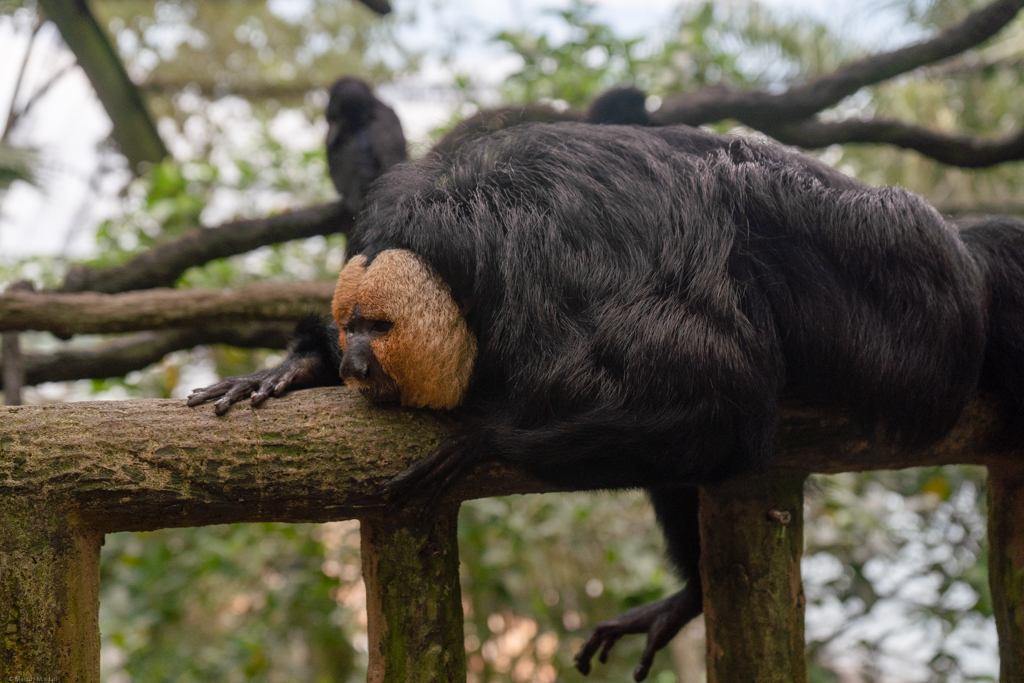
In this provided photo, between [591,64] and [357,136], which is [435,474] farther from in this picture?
[591,64]

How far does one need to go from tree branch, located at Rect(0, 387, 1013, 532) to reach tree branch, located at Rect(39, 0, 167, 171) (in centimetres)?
253

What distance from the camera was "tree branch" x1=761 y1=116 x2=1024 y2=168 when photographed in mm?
2893

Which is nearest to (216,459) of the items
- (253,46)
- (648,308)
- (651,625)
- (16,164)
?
(648,308)

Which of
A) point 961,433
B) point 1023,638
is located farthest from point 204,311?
point 1023,638

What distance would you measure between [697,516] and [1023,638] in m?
0.78

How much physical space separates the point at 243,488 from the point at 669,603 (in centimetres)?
137

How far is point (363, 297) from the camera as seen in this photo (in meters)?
1.47

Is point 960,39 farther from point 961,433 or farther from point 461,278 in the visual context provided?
point 461,278

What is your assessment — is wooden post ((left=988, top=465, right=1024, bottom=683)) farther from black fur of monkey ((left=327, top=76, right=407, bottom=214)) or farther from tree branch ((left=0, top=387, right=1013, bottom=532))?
black fur of monkey ((left=327, top=76, right=407, bottom=214))

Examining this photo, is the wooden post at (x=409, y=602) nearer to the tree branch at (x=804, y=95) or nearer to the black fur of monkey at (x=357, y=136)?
the black fur of monkey at (x=357, y=136)

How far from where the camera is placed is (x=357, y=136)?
2859 millimetres

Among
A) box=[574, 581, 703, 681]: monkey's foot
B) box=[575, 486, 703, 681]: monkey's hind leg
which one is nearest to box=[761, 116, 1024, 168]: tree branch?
box=[575, 486, 703, 681]: monkey's hind leg

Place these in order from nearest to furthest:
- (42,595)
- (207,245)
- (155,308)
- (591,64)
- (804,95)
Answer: (42,595) < (155,308) < (207,245) < (804,95) < (591,64)

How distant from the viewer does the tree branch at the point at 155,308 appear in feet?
8.04
